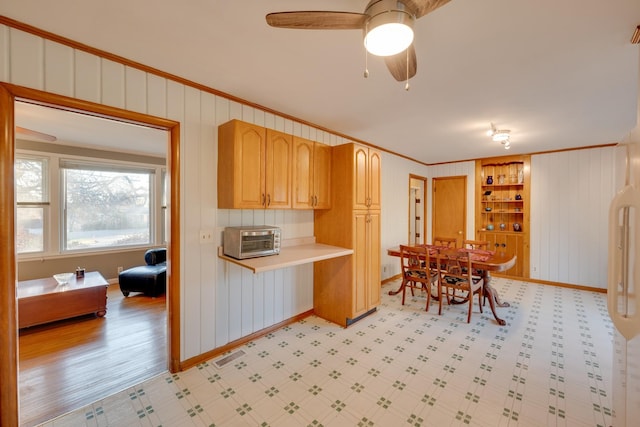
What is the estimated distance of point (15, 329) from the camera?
5.43ft

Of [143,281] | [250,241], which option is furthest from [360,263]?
[143,281]

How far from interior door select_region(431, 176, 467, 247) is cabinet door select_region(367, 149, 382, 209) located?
3256mm

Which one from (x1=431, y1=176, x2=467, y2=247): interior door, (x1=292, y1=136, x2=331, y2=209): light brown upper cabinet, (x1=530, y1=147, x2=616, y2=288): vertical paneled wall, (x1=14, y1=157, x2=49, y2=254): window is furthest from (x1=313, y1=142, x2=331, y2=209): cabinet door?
(x1=14, y1=157, x2=49, y2=254): window

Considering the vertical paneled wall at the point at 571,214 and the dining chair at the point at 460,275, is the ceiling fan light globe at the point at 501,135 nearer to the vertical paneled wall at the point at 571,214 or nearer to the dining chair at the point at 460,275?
the dining chair at the point at 460,275

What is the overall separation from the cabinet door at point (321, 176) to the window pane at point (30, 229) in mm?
4588

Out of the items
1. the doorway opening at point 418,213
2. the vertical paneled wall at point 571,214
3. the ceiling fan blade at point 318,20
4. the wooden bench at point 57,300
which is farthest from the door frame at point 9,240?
the vertical paneled wall at point 571,214

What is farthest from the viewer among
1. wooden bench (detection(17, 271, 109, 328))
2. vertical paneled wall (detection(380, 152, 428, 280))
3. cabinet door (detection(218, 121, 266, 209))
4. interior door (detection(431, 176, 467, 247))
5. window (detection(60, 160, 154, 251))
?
interior door (detection(431, 176, 467, 247))

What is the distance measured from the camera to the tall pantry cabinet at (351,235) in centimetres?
315

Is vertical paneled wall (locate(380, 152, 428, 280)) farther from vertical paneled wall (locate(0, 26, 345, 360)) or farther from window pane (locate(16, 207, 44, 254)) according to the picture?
window pane (locate(16, 207, 44, 254))

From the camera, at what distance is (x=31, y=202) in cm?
419

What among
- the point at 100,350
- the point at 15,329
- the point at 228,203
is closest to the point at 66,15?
the point at 228,203

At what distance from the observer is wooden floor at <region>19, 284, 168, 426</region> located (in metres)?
2.00

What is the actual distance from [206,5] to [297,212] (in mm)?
2213

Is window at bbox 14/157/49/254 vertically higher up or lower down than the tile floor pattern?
higher up
